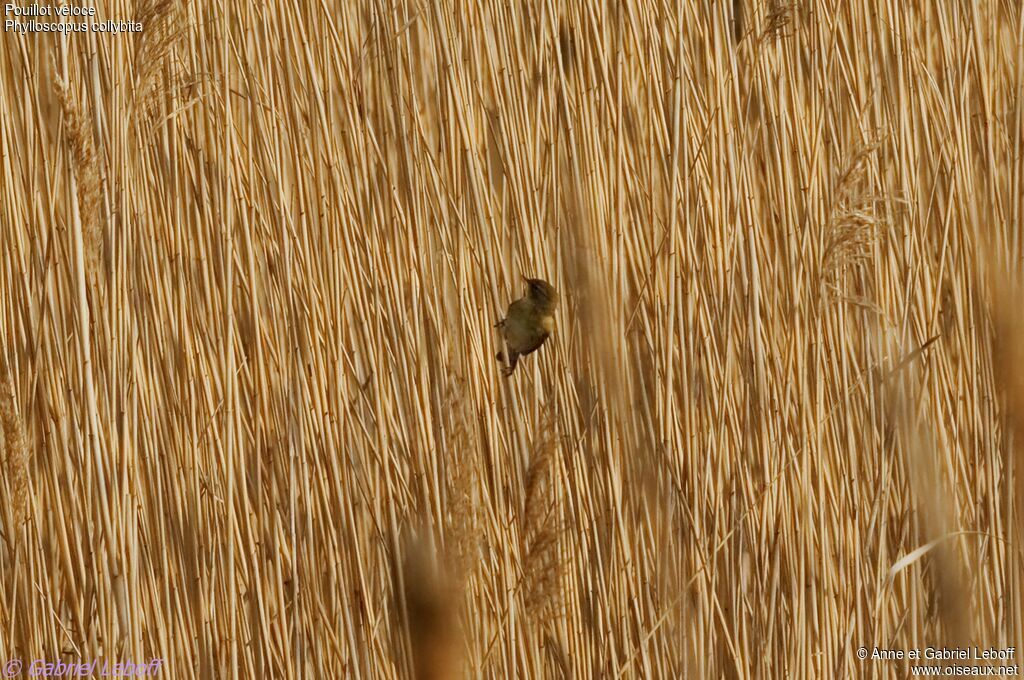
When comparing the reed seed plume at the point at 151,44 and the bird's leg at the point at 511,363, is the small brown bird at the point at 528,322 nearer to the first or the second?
the bird's leg at the point at 511,363

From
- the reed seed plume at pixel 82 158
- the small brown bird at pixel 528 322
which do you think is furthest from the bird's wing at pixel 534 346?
the reed seed plume at pixel 82 158

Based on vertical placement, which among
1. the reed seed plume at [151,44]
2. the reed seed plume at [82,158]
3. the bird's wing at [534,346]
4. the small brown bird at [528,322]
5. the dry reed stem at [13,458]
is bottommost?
the dry reed stem at [13,458]

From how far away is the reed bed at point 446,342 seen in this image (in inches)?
35.2

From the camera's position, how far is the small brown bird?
2.92 feet

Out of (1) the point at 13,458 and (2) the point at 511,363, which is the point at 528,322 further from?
(1) the point at 13,458

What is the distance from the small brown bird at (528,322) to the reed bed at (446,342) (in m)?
0.02

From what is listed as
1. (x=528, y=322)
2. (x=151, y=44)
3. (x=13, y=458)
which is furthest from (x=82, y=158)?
(x=528, y=322)

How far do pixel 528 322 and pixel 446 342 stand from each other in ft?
0.30

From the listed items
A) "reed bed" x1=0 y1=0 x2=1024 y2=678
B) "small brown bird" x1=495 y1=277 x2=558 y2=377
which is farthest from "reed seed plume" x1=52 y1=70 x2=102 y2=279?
"small brown bird" x1=495 y1=277 x2=558 y2=377

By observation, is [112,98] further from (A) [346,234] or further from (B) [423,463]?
(B) [423,463]

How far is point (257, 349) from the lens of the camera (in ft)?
2.93

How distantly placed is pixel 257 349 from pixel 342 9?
0.38 m

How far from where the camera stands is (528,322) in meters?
0.89

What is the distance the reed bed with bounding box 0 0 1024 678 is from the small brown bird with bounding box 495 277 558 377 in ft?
0.06
